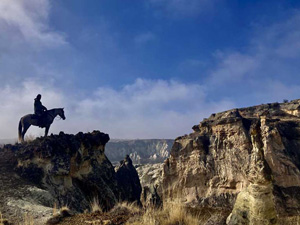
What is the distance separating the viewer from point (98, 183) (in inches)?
612

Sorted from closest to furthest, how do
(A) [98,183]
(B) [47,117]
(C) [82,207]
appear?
(C) [82,207] < (A) [98,183] < (B) [47,117]

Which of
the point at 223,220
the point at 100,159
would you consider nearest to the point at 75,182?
the point at 100,159

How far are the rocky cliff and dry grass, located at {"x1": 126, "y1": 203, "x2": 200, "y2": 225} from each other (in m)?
4.23

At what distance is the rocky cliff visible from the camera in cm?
1002

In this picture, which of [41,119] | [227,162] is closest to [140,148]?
[227,162]

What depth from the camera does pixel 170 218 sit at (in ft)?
16.7

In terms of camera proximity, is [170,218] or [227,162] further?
[227,162]

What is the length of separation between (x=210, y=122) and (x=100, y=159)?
840 inches

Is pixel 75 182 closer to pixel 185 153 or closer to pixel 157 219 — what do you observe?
pixel 157 219

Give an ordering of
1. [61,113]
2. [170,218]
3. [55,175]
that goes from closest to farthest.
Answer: [170,218] < [55,175] < [61,113]

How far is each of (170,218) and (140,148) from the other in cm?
13109

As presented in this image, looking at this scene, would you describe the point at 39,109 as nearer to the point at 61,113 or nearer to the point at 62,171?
the point at 61,113

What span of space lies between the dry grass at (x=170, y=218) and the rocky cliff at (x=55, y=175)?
4.23 meters

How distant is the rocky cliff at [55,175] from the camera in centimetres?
1002
